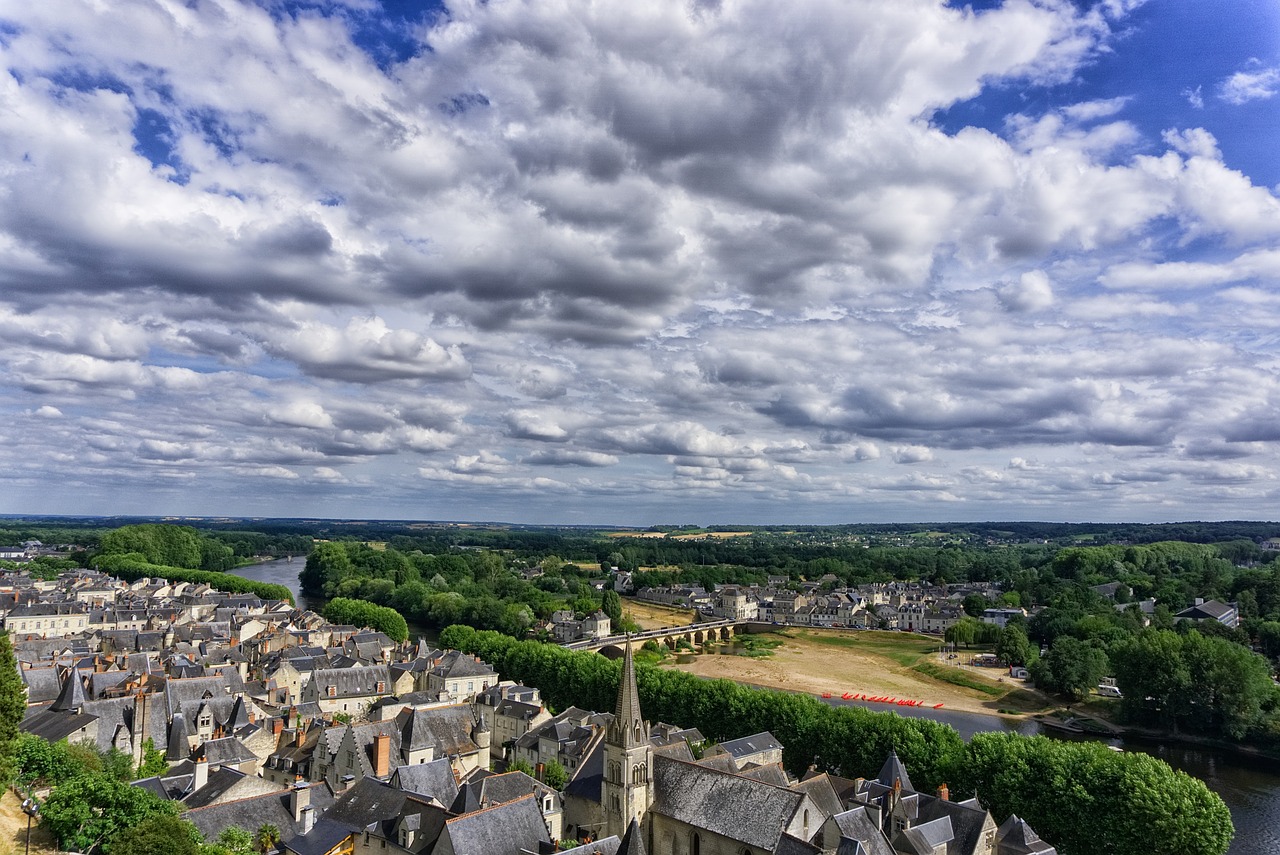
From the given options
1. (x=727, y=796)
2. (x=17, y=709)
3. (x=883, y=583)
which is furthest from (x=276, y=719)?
(x=883, y=583)

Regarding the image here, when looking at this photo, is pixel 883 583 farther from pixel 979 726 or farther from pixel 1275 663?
pixel 979 726

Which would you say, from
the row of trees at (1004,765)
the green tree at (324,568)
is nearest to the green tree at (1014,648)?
the row of trees at (1004,765)

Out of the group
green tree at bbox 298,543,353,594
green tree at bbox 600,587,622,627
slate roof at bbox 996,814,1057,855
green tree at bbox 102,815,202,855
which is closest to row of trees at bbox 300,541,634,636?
green tree at bbox 298,543,353,594

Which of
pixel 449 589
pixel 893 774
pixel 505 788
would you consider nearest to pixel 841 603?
pixel 449 589

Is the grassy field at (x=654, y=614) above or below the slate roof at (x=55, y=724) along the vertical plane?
below

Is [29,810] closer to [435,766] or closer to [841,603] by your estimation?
[435,766]

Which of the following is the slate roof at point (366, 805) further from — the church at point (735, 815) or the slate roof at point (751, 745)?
the slate roof at point (751, 745)

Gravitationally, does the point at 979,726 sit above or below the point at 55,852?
below
